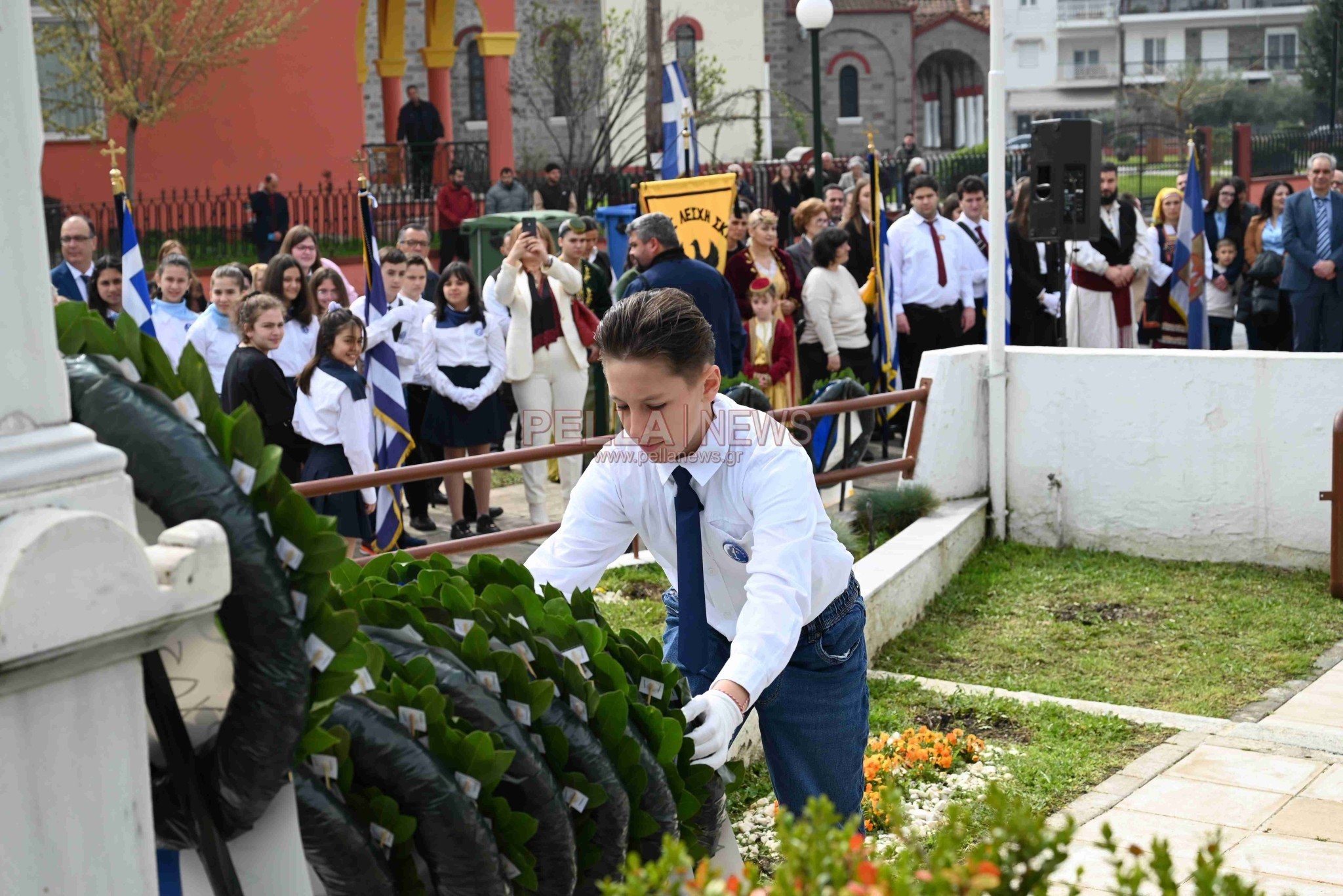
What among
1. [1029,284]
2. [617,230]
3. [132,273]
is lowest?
[1029,284]

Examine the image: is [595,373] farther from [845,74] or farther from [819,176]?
Result: [845,74]

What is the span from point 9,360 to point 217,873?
2.55 ft

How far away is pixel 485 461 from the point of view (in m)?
6.60

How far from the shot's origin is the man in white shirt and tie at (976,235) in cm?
1251

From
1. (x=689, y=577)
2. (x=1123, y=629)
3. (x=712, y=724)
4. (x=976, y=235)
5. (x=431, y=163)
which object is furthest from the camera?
(x=431, y=163)

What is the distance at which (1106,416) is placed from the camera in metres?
8.90

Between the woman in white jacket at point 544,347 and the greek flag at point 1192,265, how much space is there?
6.08m

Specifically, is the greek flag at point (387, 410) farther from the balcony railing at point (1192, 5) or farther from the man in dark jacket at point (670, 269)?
the balcony railing at point (1192, 5)

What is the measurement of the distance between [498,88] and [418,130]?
2680 millimetres

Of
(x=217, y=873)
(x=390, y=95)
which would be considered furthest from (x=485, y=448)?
(x=390, y=95)

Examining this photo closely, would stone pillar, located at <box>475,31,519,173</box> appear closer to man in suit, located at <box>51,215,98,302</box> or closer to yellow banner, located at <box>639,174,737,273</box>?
yellow banner, located at <box>639,174,737,273</box>

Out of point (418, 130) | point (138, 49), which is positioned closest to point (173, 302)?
point (138, 49)

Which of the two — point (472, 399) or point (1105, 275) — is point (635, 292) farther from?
point (1105, 275)

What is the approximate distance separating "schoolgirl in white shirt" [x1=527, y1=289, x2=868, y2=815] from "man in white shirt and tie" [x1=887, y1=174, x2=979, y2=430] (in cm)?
861
